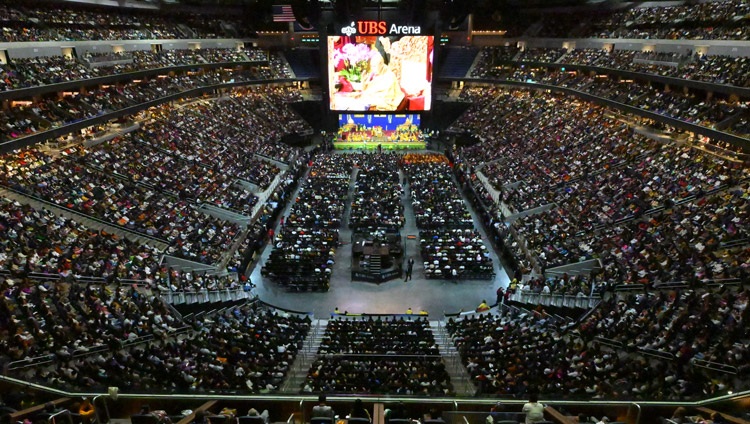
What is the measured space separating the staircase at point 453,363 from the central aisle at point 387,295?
2.48 metres

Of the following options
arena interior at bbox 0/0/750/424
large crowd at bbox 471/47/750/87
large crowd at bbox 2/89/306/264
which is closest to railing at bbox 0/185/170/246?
arena interior at bbox 0/0/750/424

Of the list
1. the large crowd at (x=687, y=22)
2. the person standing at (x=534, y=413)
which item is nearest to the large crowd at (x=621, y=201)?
the large crowd at (x=687, y=22)

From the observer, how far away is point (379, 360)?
58.0 ft

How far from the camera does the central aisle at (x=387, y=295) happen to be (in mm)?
24641

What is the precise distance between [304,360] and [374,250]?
10.9 meters

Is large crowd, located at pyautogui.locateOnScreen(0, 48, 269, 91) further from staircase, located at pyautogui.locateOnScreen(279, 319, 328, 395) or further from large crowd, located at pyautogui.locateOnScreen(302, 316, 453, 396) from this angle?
large crowd, located at pyautogui.locateOnScreen(302, 316, 453, 396)

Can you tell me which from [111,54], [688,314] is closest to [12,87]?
[111,54]

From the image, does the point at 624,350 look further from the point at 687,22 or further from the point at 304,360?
the point at 687,22

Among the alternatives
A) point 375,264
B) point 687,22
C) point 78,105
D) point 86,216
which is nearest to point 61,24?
point 78,105

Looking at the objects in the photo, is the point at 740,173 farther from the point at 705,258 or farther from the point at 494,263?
the point at 494,263

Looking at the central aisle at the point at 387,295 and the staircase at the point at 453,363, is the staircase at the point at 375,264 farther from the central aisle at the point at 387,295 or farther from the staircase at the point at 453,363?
the staircase at the point at 453,363

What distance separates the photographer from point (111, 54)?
43125 mm

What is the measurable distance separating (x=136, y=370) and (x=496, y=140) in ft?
136

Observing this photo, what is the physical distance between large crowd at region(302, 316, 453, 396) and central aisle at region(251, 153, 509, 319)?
264cm
